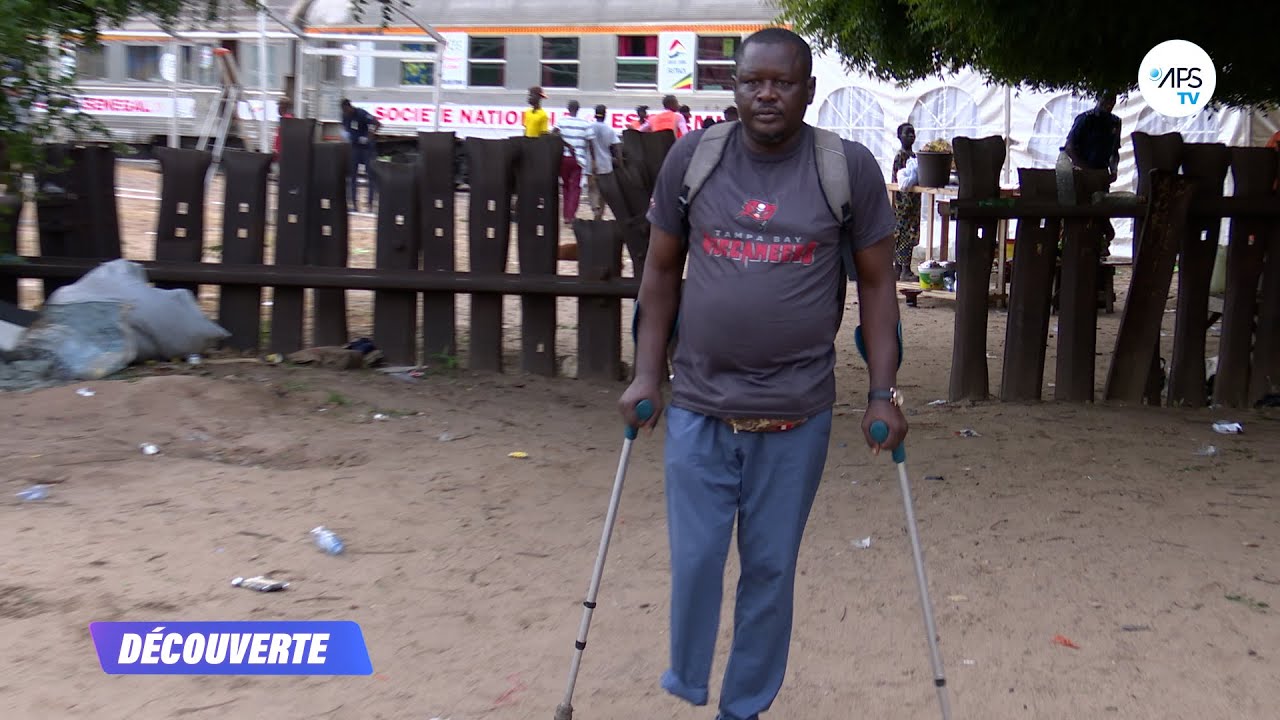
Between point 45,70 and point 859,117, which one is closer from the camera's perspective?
point 45,70

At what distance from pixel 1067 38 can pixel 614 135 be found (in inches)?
571

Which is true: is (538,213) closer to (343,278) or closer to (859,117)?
(343,278)

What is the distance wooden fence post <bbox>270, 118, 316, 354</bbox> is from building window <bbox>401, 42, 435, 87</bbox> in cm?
1739

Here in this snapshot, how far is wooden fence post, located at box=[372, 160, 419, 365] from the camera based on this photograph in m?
7.71

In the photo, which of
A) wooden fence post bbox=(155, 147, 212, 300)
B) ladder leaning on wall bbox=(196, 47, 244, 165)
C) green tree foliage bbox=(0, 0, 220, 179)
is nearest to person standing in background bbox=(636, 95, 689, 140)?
ladder leaning on wall bbox=(196, 47, 244, 165)

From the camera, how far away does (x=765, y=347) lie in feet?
10.4

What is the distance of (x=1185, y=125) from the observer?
1855cm

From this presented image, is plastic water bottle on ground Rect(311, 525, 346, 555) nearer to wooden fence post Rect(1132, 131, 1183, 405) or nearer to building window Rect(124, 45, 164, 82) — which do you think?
wooden fence post Rect(1132, 131, 1183, 405)

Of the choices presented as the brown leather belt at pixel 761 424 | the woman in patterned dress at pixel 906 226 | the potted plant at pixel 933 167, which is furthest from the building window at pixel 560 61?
the brown leather belt at pixel 761 424

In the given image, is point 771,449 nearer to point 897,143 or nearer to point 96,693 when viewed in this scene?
point 96,693

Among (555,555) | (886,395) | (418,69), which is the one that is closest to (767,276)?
(886,395)

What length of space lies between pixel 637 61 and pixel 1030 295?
16.6m

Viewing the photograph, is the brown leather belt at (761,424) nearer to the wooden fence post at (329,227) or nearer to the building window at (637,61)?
the wooden fence post at (329,227)

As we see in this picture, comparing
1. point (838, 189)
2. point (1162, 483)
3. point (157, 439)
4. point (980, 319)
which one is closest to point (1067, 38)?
point (980, 319)
